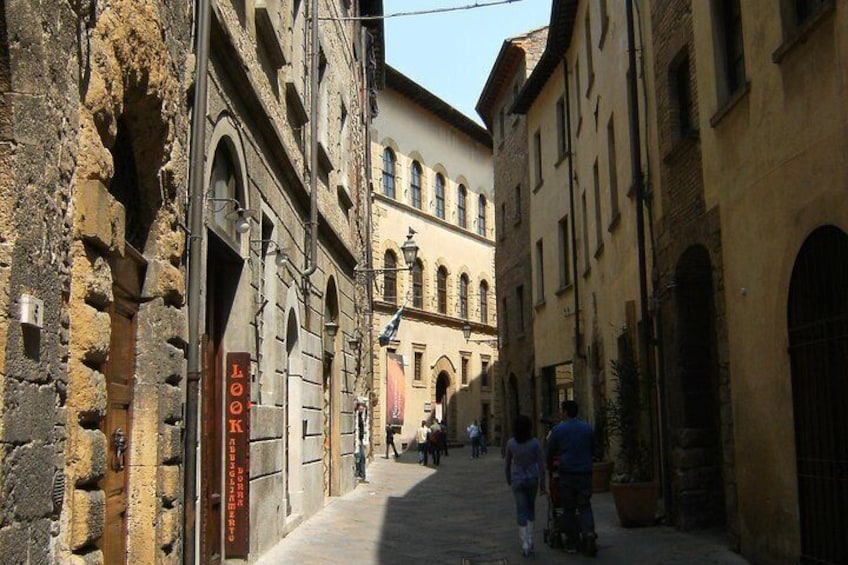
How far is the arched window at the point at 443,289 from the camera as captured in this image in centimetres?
4253

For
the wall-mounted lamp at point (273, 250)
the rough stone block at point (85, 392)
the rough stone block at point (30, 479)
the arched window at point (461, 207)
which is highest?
the arched window at point (461, 207)

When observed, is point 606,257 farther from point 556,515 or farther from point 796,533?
point 796,533

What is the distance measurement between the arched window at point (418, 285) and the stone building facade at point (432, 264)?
0.04 m

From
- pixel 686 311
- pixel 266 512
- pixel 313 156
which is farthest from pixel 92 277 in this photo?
pixel 313 156

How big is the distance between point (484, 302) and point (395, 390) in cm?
1123

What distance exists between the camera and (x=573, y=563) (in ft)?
31.7

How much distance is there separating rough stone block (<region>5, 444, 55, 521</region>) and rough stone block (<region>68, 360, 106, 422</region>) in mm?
564

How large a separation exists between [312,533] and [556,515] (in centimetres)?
309

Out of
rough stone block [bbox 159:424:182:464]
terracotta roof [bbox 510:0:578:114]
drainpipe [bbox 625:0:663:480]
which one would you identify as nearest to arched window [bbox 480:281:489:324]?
terracotta roof [bbox 510:0:578:114]

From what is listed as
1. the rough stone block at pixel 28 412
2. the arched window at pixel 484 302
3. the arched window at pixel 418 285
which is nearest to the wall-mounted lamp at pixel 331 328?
the rough stone block at pixel 28 412

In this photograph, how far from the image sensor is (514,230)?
95.5 feet

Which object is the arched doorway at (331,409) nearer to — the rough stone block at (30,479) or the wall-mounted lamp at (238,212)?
the wall-mounted lamp at (238,212)

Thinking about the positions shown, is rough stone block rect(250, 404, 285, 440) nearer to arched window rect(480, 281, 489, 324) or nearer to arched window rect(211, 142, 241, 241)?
arched window rect(211, 142, 241, 241)

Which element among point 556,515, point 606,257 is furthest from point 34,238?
point 606,257
